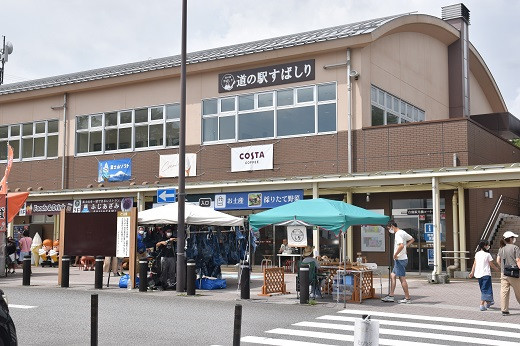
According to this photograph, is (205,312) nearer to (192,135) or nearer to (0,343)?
(0,343)

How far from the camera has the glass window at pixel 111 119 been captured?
31.0 m

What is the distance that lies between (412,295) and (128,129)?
57.5ft

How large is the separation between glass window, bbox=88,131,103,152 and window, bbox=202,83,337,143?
6395mm

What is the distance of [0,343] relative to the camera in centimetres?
664

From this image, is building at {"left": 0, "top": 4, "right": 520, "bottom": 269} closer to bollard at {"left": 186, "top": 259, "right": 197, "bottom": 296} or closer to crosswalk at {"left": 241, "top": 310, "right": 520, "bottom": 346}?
bollard at {"left": 186, "top": 259, "right": 197, "bottom": 296}

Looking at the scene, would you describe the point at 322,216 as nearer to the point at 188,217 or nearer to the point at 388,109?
the point at 188,217

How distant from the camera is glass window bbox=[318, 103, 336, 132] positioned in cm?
2486

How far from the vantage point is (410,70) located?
95.9ft

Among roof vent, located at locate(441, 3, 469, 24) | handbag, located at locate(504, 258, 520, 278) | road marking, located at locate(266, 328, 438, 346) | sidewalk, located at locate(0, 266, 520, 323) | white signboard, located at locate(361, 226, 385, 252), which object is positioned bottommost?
road marking, located at locate(266, 328, 438, 346)

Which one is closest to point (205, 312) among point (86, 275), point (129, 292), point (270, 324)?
point (270, 324)

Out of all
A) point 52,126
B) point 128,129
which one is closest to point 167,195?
point 128,129

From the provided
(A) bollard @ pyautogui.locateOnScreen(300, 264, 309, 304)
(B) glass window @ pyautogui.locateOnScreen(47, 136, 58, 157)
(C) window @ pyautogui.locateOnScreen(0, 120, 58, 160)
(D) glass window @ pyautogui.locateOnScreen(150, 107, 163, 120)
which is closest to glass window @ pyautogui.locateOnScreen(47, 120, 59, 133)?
(C) window @ pyautogui.locateOnScreen(0, 120, 58, 160)

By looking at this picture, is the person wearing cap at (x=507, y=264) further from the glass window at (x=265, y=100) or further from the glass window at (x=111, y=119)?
the glass window at (x=111, y=119)

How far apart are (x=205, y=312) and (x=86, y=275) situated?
11970 mm
